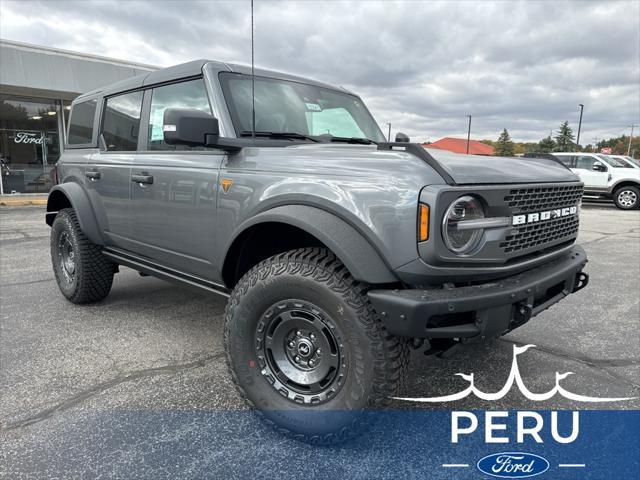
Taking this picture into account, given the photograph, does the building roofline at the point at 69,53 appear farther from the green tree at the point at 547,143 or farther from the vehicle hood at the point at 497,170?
the green tree at the point at 547,143

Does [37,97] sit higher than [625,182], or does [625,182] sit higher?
[37,97]

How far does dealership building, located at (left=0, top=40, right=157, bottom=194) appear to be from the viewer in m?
13.8

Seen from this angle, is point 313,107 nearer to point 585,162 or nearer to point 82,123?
point 82,123

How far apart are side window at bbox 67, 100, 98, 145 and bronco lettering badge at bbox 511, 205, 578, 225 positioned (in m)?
3.76

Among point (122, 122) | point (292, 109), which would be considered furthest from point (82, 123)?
point (292, 109)

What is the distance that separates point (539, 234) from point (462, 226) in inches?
26.6

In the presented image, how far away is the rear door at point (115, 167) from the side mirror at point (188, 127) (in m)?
1.19

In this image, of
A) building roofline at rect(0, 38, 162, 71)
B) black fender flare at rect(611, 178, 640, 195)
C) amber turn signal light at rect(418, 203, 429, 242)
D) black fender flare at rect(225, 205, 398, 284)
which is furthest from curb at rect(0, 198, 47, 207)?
black fender flare at rect(611, 178, 640, 195)

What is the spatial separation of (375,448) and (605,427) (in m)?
1.22

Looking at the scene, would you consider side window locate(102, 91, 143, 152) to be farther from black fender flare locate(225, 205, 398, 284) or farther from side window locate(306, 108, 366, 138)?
black fender flare locate(225, 205, 398, 284)

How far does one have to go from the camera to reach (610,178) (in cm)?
1531

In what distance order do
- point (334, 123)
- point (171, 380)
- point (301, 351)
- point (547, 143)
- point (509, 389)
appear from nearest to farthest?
point (301, 351), point (509, 389), point (171, 380), point (334, 123), point (547, 143)

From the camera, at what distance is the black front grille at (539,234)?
2.15 m

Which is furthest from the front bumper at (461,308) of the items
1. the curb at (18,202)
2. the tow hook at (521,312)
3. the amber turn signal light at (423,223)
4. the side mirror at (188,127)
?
the curb at (18,202)
